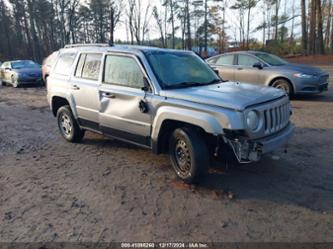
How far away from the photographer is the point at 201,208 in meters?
3.71

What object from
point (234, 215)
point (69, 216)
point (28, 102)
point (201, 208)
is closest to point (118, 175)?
point (69, 216)

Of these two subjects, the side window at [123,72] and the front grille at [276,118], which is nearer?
the front grille at [276,118]

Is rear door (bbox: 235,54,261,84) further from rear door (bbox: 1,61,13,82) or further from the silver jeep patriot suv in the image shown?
rear door (bbox: 1,61,13,82)

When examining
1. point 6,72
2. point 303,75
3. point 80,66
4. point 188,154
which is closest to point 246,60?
point 303,75

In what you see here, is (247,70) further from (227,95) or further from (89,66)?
(227,95)

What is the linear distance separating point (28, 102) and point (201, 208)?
10.3 metres

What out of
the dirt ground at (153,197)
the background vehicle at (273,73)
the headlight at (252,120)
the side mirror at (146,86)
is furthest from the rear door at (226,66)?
the headlight at (252,120)

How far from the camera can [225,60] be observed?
1114cm

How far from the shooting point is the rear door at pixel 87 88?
545 cm

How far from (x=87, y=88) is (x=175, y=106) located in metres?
2.05

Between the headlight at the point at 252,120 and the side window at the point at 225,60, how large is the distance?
24.3 ft

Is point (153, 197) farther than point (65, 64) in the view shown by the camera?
No

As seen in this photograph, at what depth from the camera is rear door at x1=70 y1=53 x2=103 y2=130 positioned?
5.45m

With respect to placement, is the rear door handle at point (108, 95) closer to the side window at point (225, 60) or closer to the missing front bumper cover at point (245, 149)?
the missing front bumper cover at point (245, 149)
